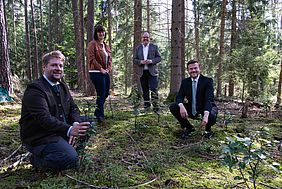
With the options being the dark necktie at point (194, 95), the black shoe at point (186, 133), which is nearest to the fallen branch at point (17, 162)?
the black shoe at point (186, 133)

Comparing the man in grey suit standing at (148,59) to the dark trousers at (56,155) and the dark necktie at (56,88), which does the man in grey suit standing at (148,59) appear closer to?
the dark necktie at (56,88)

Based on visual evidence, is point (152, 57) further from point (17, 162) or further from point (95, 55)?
point (17, 162)

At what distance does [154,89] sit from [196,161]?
9.02 ft

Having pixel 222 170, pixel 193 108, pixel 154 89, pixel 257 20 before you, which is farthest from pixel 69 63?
pixel 222 170

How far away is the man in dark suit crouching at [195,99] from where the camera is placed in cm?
455

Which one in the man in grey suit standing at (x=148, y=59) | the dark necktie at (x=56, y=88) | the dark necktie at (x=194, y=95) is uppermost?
the man in grey suit standing at (x=148, y=59)

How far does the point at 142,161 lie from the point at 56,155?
3.67ft

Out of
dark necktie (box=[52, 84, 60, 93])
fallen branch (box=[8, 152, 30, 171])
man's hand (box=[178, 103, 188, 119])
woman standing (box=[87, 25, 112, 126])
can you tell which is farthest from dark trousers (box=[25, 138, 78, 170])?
woman standing (box=[87, 25, 112, 126])

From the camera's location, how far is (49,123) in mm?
2938

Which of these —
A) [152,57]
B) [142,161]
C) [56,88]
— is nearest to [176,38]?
[152,57]

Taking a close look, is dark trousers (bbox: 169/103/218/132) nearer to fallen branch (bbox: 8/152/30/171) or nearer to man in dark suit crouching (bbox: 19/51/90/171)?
man in dark suit crouching (bbox: 19/51/90/171)

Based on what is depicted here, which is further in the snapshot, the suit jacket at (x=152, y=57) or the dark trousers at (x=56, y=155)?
the suit jacket at (x=152, y=57)

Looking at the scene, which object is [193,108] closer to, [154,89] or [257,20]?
[154,89]

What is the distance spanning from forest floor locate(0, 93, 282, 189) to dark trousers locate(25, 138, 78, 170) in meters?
0.10
